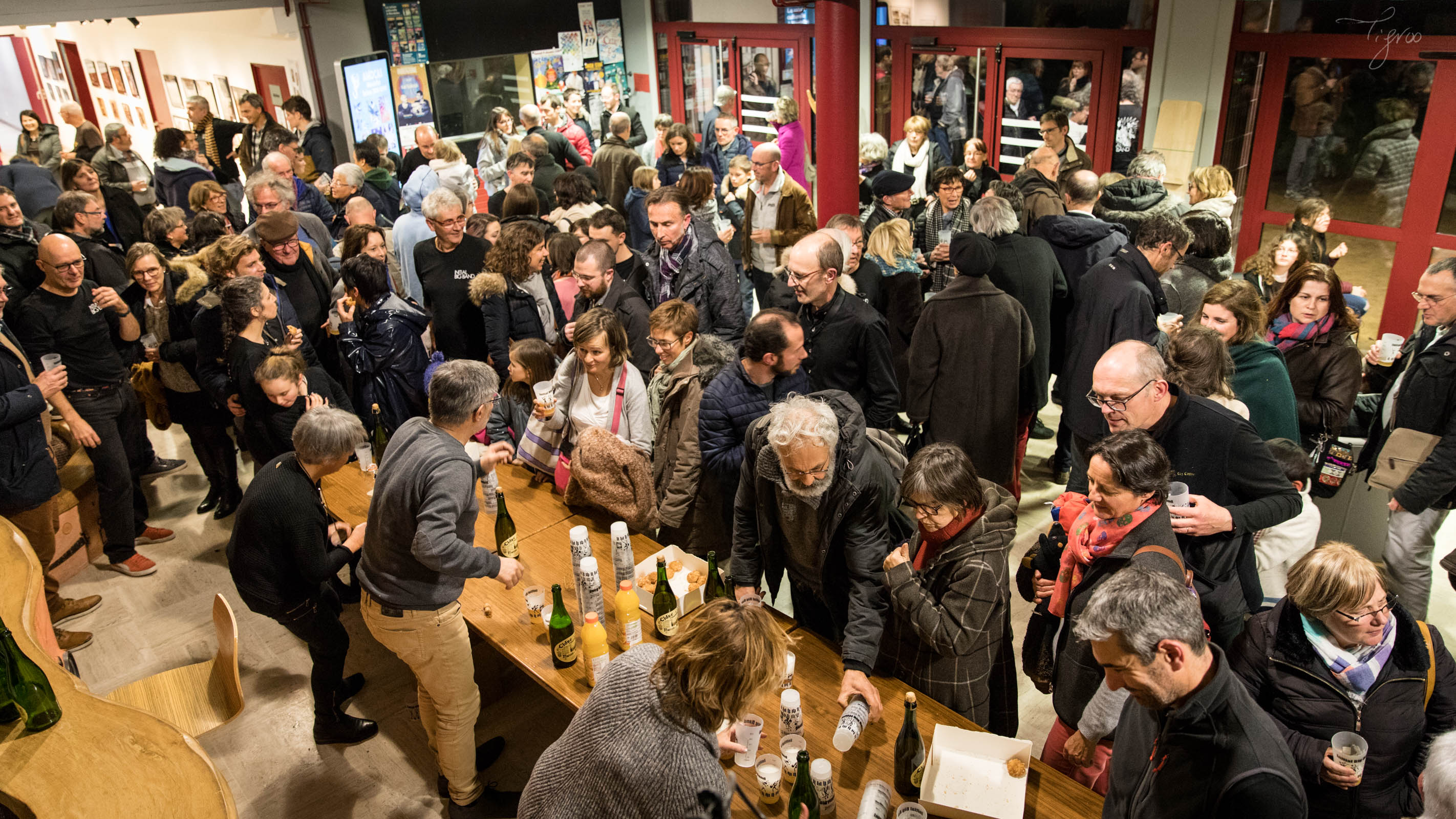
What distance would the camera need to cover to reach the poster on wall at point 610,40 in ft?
41.0

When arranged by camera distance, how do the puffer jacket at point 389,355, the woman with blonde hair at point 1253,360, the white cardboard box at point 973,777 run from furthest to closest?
the puffer jacket at point 389,355, the woman with blonde hair at point 1253,360, the white cardboard box at point 973,777

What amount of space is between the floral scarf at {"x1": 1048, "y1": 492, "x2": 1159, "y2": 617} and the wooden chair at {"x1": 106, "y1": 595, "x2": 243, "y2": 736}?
2.55m

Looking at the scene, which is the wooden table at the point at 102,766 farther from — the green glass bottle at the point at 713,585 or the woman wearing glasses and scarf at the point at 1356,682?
the woman wearing glasses and scarf at the point at 1356,682

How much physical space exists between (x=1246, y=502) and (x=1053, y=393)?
9.73 ft

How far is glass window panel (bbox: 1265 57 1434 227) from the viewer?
6.14 metres

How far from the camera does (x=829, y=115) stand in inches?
214

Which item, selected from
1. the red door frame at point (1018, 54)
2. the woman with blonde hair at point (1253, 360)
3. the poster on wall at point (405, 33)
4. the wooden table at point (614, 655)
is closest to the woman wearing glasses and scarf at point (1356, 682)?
the wooden table at point (614, 655)

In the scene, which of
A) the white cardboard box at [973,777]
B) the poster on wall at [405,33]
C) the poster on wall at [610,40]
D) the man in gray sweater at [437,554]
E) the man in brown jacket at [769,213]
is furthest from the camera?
the poster on wall at [610,40]

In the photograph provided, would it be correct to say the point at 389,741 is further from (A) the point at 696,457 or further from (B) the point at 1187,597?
(B) the point at 1187,597

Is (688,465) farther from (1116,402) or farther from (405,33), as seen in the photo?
(405,33)

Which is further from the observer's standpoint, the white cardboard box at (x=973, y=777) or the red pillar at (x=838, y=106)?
the red pillar at (x=838, y=106)

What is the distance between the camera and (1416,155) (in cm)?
613

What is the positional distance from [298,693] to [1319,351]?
4.91 meters

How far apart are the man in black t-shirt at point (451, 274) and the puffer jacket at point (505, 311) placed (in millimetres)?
151
